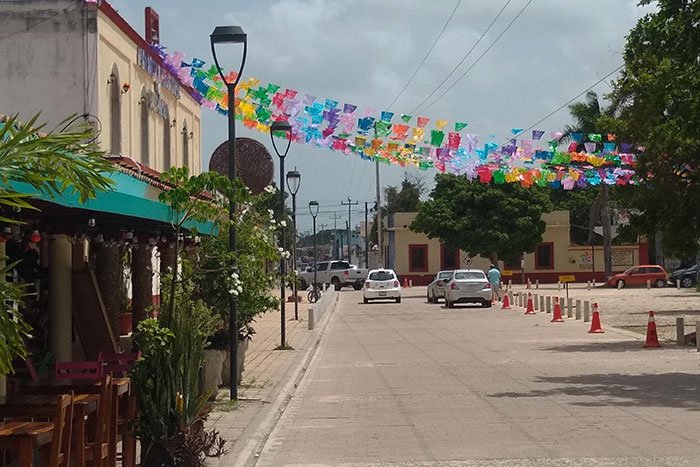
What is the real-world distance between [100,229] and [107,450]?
7.59 m

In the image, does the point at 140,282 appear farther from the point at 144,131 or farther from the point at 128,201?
the point at 128,201

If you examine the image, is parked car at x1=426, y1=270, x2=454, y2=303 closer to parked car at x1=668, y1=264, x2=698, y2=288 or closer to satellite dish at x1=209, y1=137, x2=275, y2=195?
parked car at x1=668, y1=264, x2=698, y2=288

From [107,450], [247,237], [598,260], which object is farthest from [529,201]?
[107,450]

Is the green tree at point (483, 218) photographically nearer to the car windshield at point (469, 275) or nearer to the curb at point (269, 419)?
the car windshield at point (469, 275)

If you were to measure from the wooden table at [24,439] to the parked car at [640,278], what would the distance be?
6123cm

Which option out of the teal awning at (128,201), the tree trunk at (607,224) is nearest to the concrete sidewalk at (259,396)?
the teal awning at (128,201)

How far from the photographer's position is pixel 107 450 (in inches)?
351

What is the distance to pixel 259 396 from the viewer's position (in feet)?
54.1

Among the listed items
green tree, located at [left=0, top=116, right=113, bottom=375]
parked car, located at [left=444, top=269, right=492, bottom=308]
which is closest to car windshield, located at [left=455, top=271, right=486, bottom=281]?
parked car, located at [left=444, top=269, right=492, bottom=308]

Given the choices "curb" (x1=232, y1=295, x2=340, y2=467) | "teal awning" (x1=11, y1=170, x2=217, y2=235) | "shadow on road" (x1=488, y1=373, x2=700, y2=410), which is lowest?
"curb" (x1=232, y1=295, x2=340, y2=467)

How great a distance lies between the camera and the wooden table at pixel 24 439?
23.0 ft

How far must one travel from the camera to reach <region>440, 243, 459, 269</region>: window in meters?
82.4

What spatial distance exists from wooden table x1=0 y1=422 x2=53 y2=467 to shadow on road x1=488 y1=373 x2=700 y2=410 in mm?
8972

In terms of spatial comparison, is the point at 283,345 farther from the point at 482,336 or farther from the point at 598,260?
the point at 598,260
